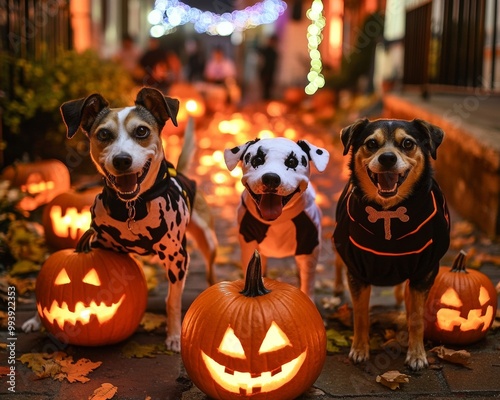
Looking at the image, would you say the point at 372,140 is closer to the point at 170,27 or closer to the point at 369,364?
the point at 369,364

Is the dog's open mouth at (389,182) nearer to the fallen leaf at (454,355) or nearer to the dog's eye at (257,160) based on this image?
the dog's eye at (257,160)

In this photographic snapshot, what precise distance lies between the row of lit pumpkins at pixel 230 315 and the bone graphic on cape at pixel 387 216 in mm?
595

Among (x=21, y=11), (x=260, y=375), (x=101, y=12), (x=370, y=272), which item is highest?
(x=101, y=12)

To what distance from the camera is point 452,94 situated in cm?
1209

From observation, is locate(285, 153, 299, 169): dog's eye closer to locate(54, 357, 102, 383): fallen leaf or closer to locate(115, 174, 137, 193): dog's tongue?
locate(115, 174, 137, 193): dog's tongue

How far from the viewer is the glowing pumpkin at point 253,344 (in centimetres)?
308

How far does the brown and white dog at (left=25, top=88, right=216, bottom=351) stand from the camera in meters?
3.61

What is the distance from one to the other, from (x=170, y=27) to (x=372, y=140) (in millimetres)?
25290

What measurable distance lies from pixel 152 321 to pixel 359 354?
1441 mm

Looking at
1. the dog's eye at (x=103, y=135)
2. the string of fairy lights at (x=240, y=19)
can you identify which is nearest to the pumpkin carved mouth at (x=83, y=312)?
the dog's eye at (x=103, y=135)

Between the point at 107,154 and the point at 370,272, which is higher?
the point at 107,154

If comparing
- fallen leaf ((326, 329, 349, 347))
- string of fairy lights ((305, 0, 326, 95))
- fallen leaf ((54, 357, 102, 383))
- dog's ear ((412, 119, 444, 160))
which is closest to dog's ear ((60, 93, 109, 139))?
fallen leaf ((54, 357, 102, 383))

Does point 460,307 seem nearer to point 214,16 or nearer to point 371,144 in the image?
point 371,144

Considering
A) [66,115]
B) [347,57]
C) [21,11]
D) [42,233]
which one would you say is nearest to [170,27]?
[347,57]
